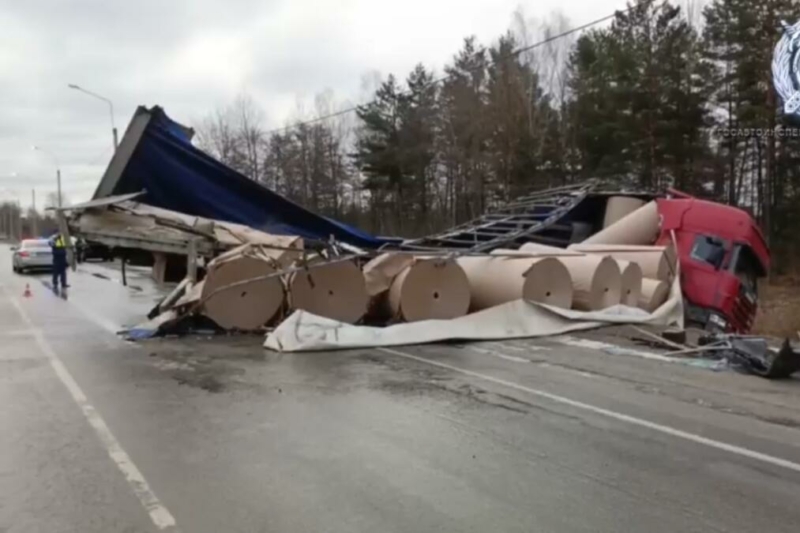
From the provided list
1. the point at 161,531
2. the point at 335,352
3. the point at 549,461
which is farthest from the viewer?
the point at 335,352

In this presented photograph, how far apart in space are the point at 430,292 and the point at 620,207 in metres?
7.18

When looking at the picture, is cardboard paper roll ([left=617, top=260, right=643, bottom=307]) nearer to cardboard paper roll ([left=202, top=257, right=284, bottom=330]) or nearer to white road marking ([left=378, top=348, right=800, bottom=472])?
white road marking ([left=378, top=348, right=800, bottom=472])

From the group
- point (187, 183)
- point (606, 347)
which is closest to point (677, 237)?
point (606, 347)

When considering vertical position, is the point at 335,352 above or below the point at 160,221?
below

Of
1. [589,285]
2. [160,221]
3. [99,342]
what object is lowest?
[99,342]

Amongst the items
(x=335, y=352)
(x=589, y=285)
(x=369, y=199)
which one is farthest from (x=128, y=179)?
(x=369, y=199)

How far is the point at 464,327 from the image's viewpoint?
1183 centimetres

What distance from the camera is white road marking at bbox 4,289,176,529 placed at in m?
4.53

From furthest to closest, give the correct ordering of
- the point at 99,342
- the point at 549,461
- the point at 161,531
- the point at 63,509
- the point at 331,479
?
the point at 99,342 < the point at 549,461 < the point at 331,479 < the point at 63,509 < the point at 161,531

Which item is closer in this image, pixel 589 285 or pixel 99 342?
pixel 99 342

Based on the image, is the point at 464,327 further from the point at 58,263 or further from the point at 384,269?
the point at 58,263

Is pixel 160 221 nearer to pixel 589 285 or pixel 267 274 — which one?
pixel 267 274

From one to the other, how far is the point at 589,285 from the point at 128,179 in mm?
8081

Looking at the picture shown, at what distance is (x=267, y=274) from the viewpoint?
40.0ft
